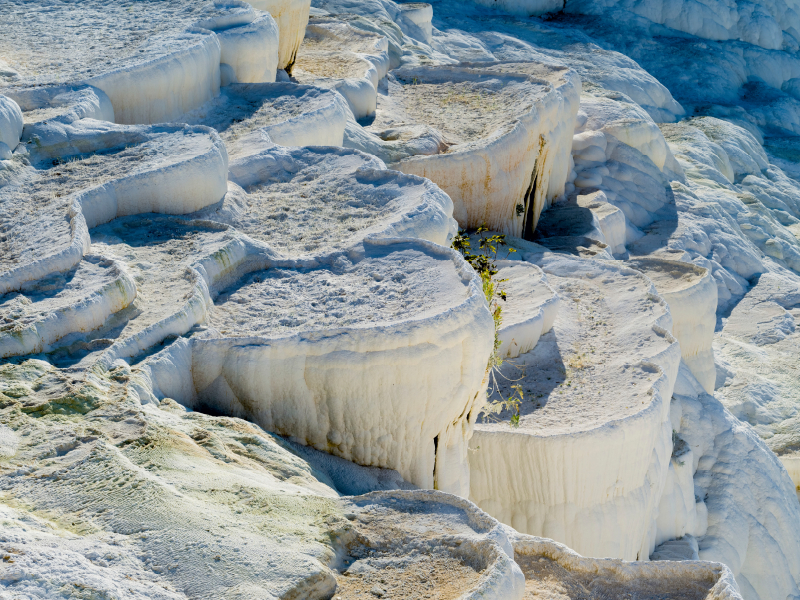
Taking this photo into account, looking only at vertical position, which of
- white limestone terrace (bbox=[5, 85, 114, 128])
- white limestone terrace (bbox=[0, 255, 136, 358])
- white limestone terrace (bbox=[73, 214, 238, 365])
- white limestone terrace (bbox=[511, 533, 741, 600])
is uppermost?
white limestone terrace (bbox=[5, 85, 114, 128])

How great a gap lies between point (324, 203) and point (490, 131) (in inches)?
191

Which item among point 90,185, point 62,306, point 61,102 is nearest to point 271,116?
point 61,102

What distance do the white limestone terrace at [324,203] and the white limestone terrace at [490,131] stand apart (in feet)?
7.56

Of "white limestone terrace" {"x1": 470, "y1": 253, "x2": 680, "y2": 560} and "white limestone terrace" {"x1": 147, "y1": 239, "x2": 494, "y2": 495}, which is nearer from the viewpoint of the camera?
"white limestone terrace" {"x1": 147, "y1": 239, "x2": 494, "y2": 495}

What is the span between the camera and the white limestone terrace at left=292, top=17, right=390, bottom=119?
1107cm

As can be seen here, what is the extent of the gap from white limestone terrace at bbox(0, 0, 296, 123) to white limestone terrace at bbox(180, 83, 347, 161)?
227mm

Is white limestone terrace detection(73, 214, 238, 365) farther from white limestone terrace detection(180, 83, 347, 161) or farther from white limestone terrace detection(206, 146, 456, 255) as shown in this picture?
white limestone terrace detection(180, 83, 347, 161)

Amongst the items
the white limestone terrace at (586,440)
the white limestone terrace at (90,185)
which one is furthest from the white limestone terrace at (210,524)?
the white limestone terrace at (586,440)

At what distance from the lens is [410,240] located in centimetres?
609

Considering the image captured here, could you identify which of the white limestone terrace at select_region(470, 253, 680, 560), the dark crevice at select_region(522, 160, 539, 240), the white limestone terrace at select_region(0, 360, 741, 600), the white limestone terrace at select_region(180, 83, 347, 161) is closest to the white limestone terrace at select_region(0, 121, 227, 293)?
the white limestone terrace at select_region(180, 83, 347, 161)

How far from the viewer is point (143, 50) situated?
8930 mm

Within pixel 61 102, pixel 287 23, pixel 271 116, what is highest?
pixel 287 23

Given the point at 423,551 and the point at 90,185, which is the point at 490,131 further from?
the point at 423,551

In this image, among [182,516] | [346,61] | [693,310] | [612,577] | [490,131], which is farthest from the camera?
[346,61]
